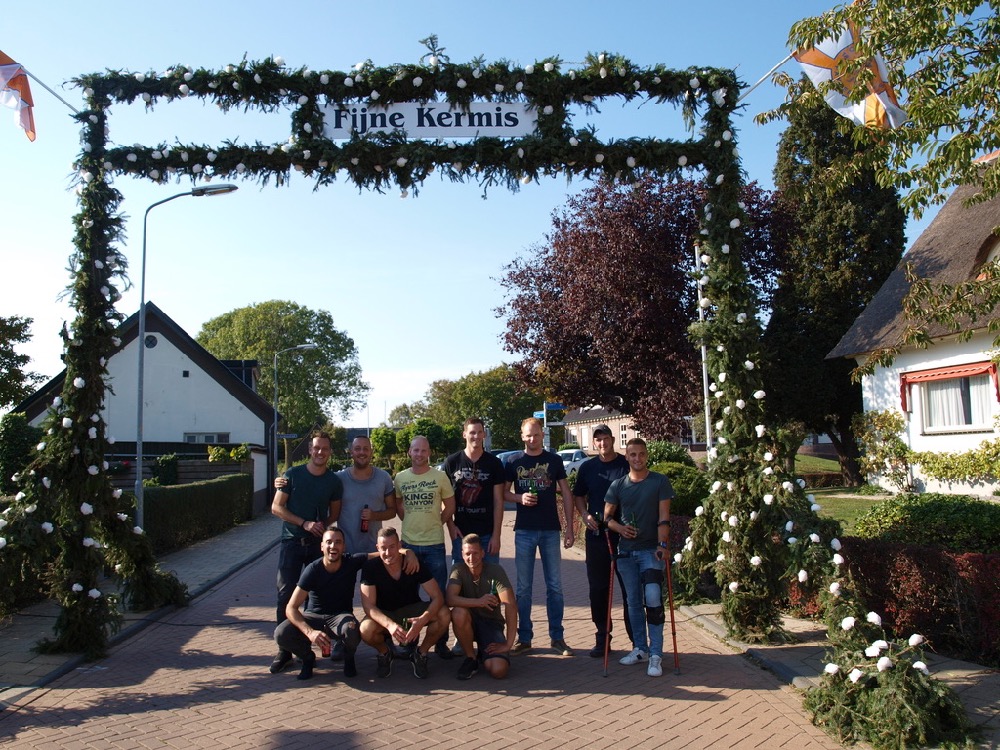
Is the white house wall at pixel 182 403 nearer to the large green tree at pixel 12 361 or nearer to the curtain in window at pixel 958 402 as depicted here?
the large green tree at pixel 12 361

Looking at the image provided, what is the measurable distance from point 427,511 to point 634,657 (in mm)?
2079

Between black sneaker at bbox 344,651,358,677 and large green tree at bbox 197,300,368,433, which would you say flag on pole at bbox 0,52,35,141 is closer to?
black sneaker at bbox 344,651,358,677

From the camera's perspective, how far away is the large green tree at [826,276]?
2348 centimetres

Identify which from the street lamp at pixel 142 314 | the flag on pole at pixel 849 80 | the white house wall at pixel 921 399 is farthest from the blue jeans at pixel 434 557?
the white house wall at pixel 921 399

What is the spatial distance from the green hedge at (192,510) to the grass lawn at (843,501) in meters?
11.4

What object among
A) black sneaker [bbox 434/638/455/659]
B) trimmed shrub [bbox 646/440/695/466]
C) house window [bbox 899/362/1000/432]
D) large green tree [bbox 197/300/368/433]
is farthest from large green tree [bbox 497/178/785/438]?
large green tree [bbox 197/300/368/433]

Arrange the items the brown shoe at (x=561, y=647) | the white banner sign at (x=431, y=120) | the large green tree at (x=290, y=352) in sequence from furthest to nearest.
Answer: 1. the large green tree at (x=290, y=352)
2. the white banner sign at (x=431, y=120)
3. the brown shoe at (x=561, y=647)

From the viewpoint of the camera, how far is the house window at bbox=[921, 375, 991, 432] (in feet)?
53.9

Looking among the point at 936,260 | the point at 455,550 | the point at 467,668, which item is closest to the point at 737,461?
the point at 455,550

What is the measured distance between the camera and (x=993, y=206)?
18.4 metres

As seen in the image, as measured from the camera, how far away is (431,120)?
7938mm

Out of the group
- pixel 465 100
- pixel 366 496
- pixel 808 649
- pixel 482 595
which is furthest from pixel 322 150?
pixel 808 649

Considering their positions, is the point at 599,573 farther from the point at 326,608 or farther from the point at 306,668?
the point at 306,668

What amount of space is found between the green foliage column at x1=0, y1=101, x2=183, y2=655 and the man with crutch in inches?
182
